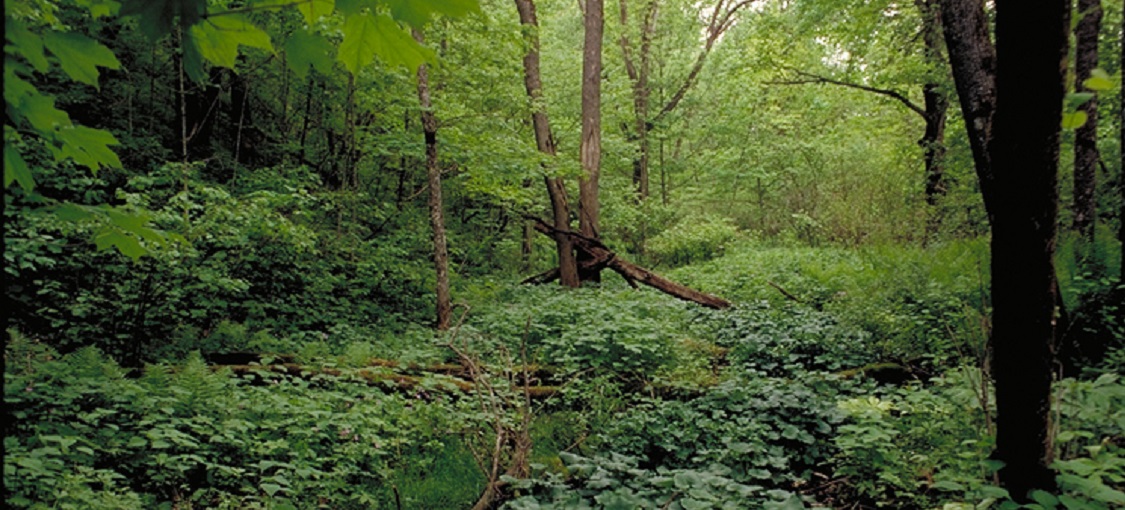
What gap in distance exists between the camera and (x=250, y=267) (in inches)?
306

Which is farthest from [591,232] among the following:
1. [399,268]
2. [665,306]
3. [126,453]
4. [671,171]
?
[671,171]

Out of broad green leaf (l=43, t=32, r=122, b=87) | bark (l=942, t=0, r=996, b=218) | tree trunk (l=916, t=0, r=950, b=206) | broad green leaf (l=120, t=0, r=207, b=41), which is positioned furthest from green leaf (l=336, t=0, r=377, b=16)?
tree trunk (l=916, t=0, r=950, b=206)

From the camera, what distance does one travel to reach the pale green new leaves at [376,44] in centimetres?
121

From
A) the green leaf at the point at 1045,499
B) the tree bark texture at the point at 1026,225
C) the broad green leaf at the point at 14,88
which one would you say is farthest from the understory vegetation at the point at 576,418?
the broad green leaf at the point at 14,88

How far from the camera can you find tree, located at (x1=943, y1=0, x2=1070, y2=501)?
1.67m

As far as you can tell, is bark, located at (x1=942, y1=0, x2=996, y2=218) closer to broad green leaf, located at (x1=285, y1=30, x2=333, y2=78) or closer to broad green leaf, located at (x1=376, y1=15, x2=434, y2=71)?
broad green leaf, located at (x1=376, y1=15, x2=434, y2=71)

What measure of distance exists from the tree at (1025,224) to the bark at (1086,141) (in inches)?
201

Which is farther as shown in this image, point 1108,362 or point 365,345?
point 365,345

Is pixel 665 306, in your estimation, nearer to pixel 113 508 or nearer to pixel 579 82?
pixel 113 508

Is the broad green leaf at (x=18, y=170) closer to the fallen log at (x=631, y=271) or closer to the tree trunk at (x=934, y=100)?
the fallen log at (x=631, y=271)

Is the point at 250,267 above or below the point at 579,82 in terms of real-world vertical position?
below

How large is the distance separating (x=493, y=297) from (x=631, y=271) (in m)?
2.87

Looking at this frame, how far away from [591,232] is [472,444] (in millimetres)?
8271

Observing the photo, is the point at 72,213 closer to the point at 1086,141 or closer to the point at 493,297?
the point at 1086,141
